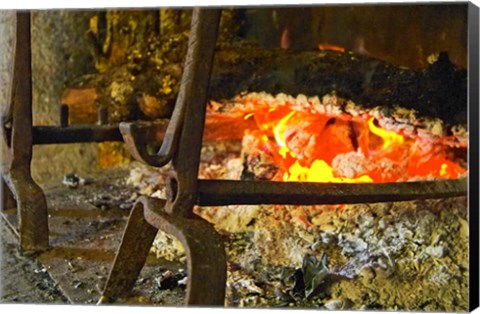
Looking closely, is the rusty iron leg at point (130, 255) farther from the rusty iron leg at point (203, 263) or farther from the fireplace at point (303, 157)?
the rusty iron leg at point (203, 263)

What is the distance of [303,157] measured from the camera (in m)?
1.71

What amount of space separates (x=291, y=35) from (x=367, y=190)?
2.09 ft

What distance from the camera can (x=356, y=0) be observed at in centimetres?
138

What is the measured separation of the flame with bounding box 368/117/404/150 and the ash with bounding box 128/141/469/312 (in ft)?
0.50

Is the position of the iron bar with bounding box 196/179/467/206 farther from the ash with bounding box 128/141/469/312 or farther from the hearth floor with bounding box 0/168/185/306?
the hearth floor with bounding box 0/168/185/306

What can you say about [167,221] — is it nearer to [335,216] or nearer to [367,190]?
[367,190]

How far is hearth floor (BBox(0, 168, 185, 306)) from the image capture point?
143 cm

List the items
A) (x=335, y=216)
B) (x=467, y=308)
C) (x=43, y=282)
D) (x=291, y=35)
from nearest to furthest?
1. (x=467, y=308)
2. (x=43, y=282)
3. (x=335, y=216)
4. (x=291, y=35)

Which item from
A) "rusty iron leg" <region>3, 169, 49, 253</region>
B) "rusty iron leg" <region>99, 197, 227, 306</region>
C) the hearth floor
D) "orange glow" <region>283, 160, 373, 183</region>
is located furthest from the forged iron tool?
"orange glow" <region>283, 160, 373, 183</region>

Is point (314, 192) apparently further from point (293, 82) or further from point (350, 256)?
point (293, 82)

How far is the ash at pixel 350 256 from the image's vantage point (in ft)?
4.50

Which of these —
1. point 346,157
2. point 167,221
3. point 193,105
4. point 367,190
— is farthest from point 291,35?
point 167,221

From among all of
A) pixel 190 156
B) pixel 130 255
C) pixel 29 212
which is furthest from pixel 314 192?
pixel 29 212

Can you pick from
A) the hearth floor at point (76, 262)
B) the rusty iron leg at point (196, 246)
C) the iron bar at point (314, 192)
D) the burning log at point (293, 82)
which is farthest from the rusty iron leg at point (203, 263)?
the burning log at point (293, 82)
